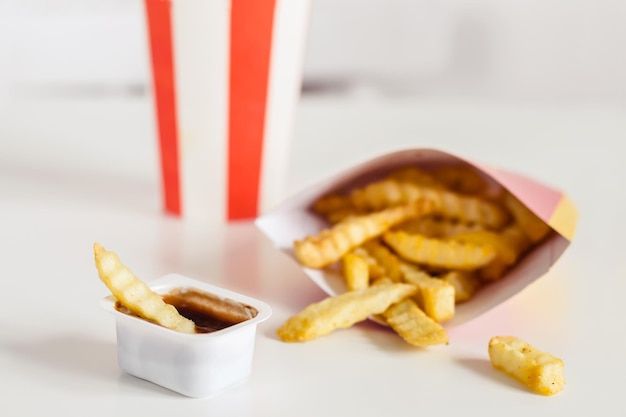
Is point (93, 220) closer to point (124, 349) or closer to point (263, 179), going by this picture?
point (263, 179)

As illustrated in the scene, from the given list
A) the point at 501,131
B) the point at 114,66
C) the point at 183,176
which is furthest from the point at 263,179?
the point at 114,66

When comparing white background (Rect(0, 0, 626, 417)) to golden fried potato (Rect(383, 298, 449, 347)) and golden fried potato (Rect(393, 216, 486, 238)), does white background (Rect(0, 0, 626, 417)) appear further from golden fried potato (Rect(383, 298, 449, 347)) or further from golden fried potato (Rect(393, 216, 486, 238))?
golden fried potato (Rect(393, 216, 486, 238))

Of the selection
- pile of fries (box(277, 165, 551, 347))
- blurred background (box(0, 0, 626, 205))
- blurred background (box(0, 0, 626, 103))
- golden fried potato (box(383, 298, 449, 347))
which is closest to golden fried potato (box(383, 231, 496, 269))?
pile of fries (box(277, 165, 551, 347))

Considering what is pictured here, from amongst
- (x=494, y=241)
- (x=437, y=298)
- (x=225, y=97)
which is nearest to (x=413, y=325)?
(x=437, y=298)

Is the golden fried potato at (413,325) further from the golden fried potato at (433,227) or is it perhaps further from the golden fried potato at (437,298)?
the golden fried potato at (433,227)

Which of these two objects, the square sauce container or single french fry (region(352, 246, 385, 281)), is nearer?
the square sauce container

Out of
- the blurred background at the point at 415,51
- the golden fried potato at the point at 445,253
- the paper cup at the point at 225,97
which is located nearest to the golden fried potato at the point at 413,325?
the golden fried potato at the point at 445,253

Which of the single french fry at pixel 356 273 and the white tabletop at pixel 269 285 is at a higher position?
the single french fry at pixel 356 273
